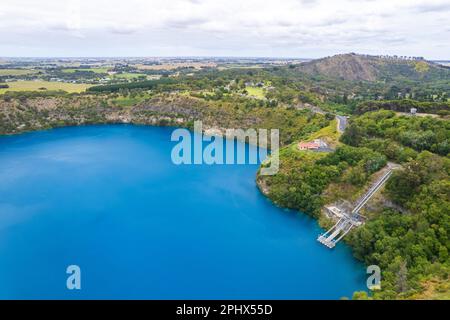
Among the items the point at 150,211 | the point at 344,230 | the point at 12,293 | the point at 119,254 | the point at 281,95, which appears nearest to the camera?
the point at 12,293

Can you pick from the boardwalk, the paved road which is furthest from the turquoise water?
the paved road

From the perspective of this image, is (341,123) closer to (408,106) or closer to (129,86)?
(408,106)

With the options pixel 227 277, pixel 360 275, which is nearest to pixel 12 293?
pixel 227 277

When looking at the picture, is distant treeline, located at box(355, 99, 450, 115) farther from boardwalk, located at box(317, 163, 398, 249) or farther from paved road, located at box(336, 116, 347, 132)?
boardwalk, located at box(317, 163, 398, 249)

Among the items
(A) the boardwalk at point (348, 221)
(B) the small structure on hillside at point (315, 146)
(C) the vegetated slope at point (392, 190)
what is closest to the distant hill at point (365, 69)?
(B) the small structure on hillside at point (315, 146)

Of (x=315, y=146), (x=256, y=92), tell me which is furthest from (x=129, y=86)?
(x=315, y=146)
